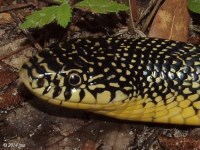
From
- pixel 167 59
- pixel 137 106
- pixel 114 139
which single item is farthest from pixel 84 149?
pixel 167 59

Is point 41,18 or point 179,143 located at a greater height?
point 41,18

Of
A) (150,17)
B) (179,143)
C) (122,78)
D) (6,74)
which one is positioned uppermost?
(122,78)

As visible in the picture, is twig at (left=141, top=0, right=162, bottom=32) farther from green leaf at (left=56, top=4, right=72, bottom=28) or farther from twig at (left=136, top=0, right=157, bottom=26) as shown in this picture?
green leaf at (left=56, top=4, right=72, bottom=28)

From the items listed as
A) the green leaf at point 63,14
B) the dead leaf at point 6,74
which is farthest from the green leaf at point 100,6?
the dead leaf at point 6,74

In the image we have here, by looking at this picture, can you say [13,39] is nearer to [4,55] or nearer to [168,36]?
[4,55]

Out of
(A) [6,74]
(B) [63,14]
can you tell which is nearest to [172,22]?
(B) [63,14]

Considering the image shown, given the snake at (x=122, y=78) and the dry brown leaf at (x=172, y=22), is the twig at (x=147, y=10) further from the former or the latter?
the snake at (x=122, y=78)

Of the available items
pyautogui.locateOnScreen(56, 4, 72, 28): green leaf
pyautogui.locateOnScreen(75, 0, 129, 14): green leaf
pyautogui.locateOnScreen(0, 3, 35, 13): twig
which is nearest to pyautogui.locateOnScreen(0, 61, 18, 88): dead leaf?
pyautogui.locateOnScreen(0, 3, 35, 13): twig

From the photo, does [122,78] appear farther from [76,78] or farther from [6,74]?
[6,74]
